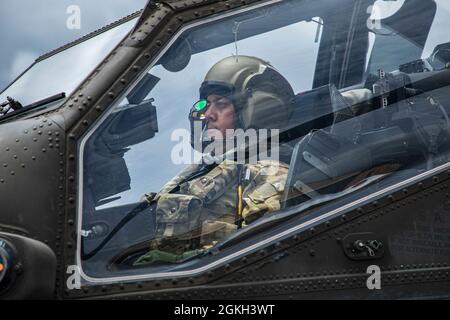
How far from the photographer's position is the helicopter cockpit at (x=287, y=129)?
3.29 meters

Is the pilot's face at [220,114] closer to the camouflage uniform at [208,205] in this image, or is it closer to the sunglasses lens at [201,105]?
the sunglasses lens at [201,105]

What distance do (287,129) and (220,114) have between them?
1.08ft

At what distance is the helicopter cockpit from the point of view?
3.29 metres

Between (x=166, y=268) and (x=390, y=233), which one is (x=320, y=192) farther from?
(x=166, y=268)

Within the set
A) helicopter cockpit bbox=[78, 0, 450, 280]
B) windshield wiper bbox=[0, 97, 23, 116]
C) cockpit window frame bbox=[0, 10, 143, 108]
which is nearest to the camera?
helicopter cockpit bbox=[78, 0, 450, 280]
